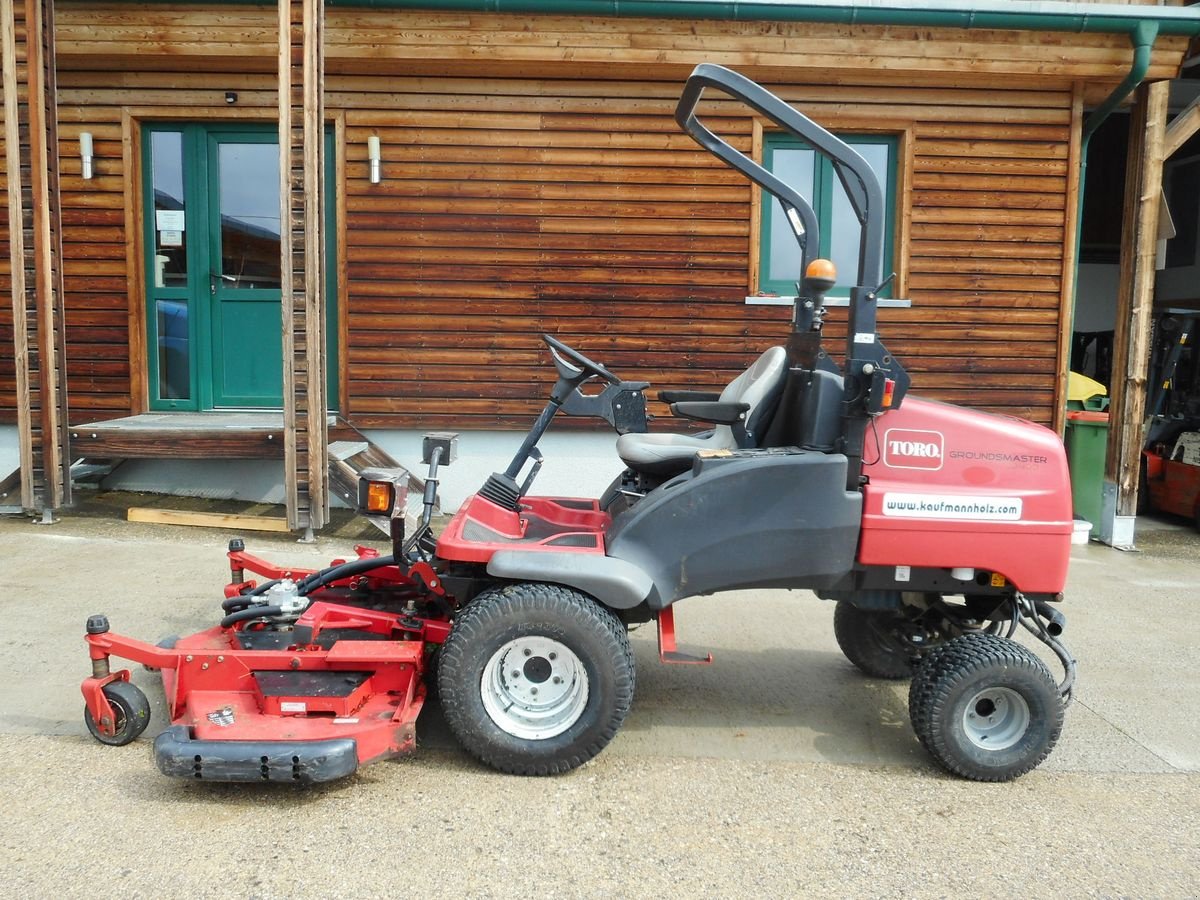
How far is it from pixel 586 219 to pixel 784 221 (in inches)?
68.3

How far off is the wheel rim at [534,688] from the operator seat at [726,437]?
0.83 meters

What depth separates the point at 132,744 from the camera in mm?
3348

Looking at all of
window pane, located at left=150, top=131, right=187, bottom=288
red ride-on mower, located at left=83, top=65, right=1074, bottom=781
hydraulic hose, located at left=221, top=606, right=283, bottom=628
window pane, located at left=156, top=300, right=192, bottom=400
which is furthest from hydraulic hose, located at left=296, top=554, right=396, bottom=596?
window pane, located at left=150, top=131, right=187, bottom=288

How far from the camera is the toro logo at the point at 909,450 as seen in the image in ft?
10.6

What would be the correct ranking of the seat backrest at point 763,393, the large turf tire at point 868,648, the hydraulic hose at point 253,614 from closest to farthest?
the hydraulic hose at point 253,614 < the seat backrest at point 763,393 < the large turf tire at point 868,648

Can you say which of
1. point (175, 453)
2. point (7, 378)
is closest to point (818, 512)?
point (175, 453)

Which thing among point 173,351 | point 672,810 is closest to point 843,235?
point 173,351

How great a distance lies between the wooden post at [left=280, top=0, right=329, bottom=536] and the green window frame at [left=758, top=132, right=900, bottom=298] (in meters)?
3.66

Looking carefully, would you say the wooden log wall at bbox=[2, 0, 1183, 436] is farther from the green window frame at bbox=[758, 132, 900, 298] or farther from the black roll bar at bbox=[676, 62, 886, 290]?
the black roll bar at bbox=[676, 62, 886, 290]

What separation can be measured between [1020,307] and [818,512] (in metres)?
5.60

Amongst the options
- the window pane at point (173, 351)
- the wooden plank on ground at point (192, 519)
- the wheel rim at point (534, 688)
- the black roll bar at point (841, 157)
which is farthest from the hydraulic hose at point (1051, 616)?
the window pane at point (173, 351)

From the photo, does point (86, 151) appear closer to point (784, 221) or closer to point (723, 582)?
point (784, 221)

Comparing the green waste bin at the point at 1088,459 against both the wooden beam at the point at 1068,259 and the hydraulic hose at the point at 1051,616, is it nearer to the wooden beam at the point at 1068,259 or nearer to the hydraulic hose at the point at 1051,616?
the wooden beam at the point at 1068,259

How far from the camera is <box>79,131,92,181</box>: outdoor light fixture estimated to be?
24.3 ft
